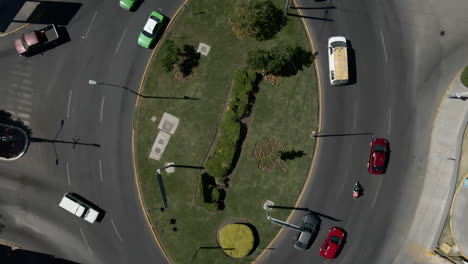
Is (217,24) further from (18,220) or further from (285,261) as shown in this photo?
(18,220)

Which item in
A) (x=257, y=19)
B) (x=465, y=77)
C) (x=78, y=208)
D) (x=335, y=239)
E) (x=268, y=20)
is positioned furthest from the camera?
(x=78, y=208)

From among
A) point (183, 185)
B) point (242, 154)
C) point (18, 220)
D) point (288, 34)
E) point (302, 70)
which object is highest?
point (288, 34)

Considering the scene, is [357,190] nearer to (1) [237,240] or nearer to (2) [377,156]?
(2) [377,156]

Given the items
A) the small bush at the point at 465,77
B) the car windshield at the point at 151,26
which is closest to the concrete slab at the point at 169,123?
the car windshield at the point at 151,26

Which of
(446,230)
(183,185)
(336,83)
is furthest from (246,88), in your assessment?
(446,230)

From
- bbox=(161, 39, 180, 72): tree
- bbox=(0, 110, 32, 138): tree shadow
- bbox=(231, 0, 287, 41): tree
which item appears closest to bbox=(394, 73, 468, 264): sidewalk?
bbox=(231, 0, 287, 41): tree

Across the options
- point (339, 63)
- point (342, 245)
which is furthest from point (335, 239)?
point (339, 63)
